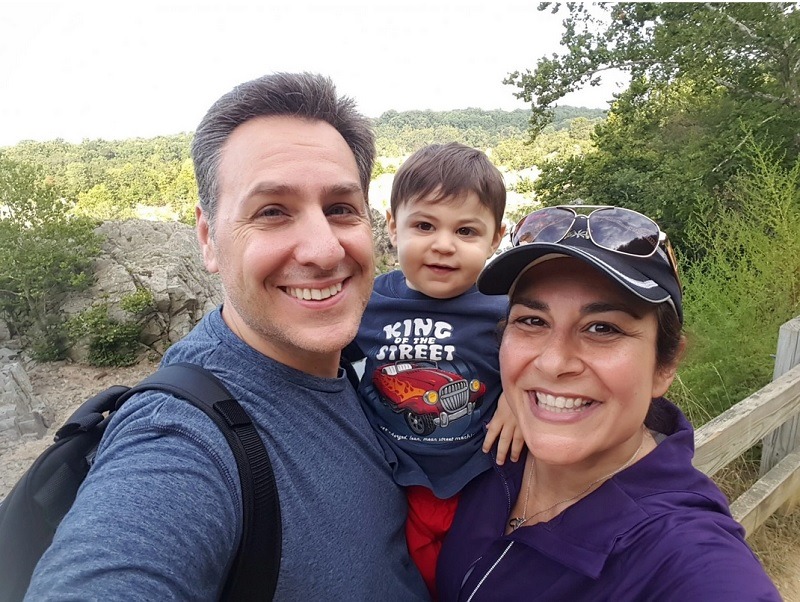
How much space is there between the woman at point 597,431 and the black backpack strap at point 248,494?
0.61 meters

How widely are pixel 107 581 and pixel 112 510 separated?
10 cm

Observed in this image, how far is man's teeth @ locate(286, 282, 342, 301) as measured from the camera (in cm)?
126

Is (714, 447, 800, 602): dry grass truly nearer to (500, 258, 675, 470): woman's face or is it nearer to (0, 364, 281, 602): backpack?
(500, 258, 675, 470): woman's face

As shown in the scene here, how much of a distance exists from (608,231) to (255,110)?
92 cm

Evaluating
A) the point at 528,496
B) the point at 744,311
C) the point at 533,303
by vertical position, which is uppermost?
the point at 533,303

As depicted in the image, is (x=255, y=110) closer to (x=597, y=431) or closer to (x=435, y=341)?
(x=435, y=341)

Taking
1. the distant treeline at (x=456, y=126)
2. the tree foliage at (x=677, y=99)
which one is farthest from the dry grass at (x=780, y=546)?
the distant treeline at (x=456, y=126)

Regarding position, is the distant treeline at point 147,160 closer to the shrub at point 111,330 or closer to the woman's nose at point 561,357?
the shrub at point 111,330

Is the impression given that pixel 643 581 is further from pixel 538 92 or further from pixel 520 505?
pixel 538 92

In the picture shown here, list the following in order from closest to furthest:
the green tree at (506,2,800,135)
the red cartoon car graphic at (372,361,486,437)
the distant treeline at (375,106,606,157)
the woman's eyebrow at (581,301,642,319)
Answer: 1. the woman's eyebrow at (581,301,642,319)
2. the red cartoon car graphic at (372,361,486,437)
3. the green tree at (506,2,800,135)
4. the distant treeline at (375,106,606,157)

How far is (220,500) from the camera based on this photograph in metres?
0.92

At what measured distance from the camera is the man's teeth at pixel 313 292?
4.12ft

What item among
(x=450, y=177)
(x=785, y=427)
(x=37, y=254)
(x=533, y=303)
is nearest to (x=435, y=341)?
(x=533, y=303)

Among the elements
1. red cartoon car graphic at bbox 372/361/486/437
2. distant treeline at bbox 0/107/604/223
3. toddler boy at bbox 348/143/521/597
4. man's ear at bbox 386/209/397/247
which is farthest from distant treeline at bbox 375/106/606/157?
red cartoon car graphic at bbox 372/361/486/437
